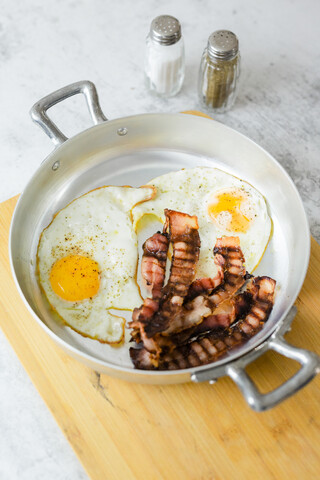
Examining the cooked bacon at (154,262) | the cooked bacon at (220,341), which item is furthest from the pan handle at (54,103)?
the cooked bacon at (220,341)

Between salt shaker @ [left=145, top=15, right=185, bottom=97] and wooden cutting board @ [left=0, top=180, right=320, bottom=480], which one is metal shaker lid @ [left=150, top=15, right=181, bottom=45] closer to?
salt shaker @ [left=145, top=15, right=185, bottom=97]

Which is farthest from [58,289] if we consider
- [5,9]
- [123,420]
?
[5,9]

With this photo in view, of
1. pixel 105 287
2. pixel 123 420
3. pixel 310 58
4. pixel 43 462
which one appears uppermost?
pixel 310 58

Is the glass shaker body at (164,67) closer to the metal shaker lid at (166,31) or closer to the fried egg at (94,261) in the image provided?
the metal shaker lid at (166,31)

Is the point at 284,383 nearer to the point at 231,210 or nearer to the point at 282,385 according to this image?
the point at 282,385

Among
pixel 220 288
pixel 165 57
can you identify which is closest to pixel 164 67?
pixel 165 57

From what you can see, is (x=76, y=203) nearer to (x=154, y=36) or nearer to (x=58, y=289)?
(x=58, y=289)

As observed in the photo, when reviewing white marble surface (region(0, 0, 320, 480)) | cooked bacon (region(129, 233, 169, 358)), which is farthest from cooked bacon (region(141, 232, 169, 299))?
white marble surface (region(0, 0, 320, 480))
